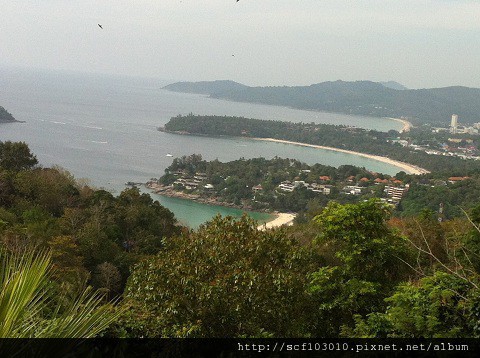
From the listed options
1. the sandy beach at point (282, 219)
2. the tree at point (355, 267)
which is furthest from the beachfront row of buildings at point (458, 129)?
the tree at point (355, 267)

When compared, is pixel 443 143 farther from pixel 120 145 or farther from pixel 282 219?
pixel 282 219

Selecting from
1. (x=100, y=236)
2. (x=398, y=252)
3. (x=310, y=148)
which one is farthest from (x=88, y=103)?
(x=398, y=252)

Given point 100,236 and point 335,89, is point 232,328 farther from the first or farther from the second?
point 335,89

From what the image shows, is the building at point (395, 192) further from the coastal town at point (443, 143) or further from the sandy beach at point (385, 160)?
the coastal town at point (443, 143)

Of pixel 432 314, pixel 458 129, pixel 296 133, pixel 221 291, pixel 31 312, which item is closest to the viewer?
pixel 31 312

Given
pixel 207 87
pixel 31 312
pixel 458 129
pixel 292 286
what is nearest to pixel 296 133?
pixel 458 129

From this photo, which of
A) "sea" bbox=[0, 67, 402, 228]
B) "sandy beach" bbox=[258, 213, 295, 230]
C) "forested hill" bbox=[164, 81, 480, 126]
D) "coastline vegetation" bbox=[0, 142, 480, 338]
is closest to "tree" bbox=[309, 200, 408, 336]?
"coastline vegetation" bbox=[0, 142, 480, 338]
